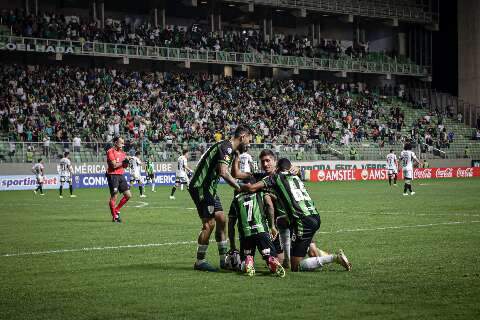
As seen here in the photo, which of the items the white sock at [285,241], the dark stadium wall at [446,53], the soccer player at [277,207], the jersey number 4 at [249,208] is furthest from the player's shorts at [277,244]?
the dark stadium wall at [446,53]

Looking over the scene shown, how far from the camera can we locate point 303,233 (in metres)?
12.4

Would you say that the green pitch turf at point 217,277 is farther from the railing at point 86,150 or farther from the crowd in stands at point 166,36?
the crowd in stands at point 166,36

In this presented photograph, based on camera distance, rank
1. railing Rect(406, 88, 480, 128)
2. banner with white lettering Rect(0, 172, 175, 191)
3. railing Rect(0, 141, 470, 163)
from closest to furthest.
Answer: railing Rect(0, 141, 470, 163) < banner with white lettering Rect(0, 172, 175, 191) < railing Rect(406, 88, 480, 128)

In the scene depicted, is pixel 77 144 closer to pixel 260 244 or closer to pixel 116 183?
pixel 116 183

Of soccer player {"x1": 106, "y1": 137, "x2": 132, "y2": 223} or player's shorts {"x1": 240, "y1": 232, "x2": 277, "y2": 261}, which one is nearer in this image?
player's shorts {"x1": 240, "y1": 232, "x2": 277, "y2": 261}

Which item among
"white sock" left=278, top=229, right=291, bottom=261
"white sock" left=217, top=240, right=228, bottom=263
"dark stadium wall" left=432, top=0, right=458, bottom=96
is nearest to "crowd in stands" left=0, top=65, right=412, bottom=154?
"dark stadium wall" left=432, top=0, right=458, bottom=96

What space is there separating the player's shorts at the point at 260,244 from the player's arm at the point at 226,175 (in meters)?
0.79

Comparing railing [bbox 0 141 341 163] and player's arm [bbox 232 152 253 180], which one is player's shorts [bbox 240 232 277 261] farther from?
railing [bbox 0 141 341 163]

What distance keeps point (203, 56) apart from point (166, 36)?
3326 mm

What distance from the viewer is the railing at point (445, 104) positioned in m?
77.2

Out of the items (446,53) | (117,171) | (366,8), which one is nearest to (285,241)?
(117,171)

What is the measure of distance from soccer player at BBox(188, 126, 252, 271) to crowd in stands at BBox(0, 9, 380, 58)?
153ft

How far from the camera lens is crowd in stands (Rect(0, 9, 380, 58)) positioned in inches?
2264

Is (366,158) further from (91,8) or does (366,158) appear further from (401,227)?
(401,227)
